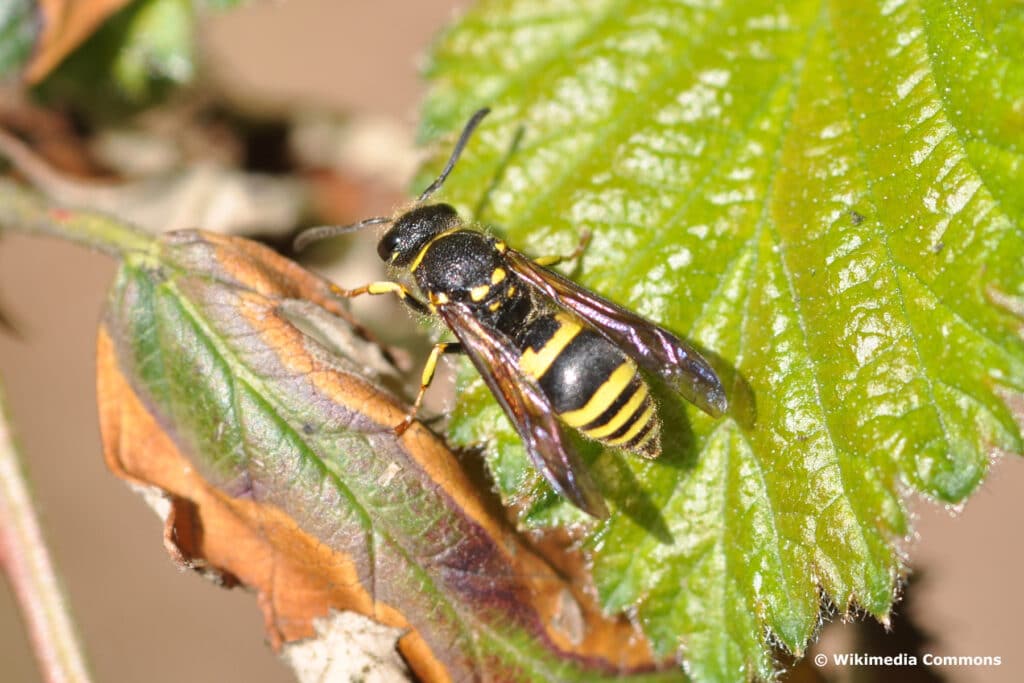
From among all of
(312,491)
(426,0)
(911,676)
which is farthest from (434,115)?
(426,0)

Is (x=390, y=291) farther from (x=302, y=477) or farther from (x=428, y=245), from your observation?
(x=302, y=477)

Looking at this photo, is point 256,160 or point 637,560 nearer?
point 637,560

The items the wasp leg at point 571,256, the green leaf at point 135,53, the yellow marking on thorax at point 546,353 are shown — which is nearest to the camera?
the yellow marking on thorax at point 546,353

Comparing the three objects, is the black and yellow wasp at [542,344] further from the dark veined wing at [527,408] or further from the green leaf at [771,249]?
the green leaf at [771,249]

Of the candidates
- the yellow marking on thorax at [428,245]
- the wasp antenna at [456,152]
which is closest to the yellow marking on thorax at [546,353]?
the yellow marking on thorax at [428,245]

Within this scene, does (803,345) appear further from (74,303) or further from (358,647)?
(74,303)

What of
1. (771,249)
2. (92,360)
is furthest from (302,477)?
(92,360)

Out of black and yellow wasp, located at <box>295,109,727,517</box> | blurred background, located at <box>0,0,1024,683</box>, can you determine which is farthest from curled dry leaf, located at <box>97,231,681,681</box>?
blurred background, located at <box>0,0,1024,683</box>
